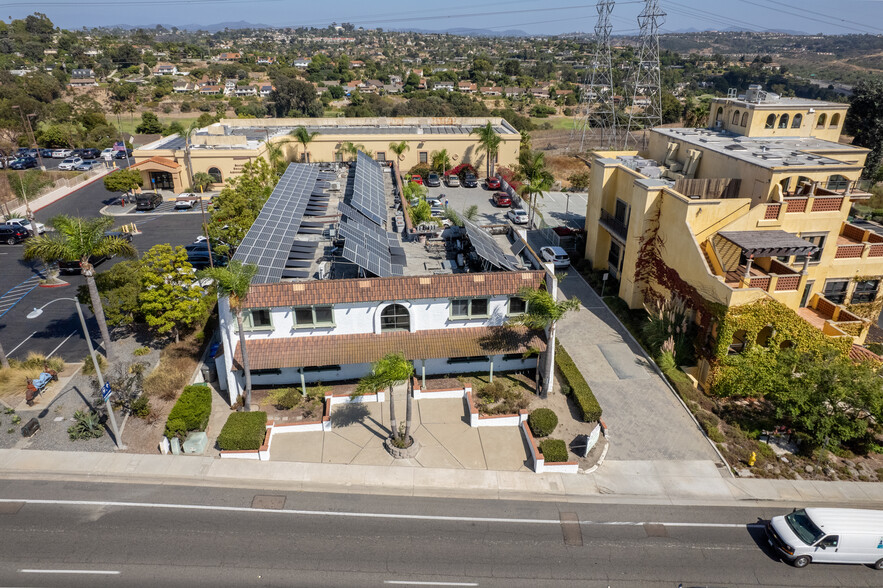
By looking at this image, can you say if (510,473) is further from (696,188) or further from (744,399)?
(696,188)

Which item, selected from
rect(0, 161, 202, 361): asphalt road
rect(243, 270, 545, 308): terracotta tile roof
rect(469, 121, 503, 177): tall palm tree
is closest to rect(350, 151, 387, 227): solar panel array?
rect(243, 270, 545, 308): terracotta tile roof

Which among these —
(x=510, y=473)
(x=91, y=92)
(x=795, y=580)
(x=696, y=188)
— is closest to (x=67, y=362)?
(x=510, y=473)

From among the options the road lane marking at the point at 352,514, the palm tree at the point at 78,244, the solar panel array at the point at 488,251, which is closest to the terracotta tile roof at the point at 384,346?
the solar panel array at the point at 488,251

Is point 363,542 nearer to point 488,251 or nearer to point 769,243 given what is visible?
point 488,251

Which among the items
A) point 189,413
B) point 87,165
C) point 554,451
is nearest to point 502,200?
point 554,451

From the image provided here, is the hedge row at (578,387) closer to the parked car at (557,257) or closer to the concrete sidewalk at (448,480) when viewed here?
the concrete sidewalk at (448,480)
